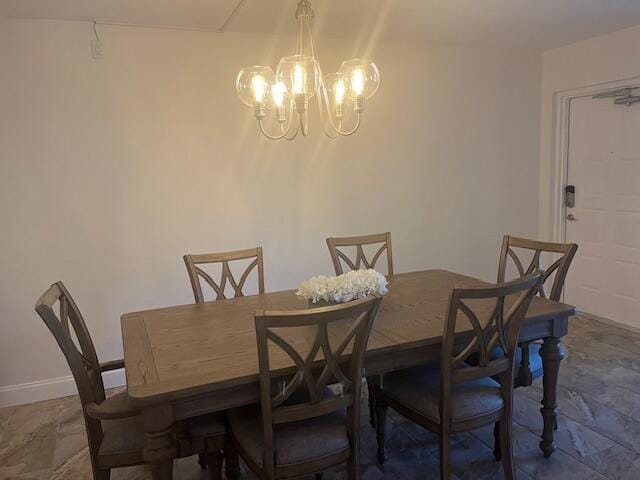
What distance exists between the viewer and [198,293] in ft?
8.57

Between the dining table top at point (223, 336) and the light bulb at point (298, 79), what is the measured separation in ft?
3.23

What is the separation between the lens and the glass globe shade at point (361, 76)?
230cm

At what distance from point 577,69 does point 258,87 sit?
3181 millimetres

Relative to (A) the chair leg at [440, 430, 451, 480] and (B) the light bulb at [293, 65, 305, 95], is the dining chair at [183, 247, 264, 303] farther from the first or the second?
(A) the chair leg at [440, 430, 451, 480]

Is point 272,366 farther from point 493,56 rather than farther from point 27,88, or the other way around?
point 493,56

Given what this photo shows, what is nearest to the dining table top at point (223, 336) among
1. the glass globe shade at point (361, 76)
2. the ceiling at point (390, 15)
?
the glass globe shade at point (361, 76)

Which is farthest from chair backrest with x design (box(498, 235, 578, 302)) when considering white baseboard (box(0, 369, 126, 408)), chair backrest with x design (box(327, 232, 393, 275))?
white baseboard (box(0, 369, 126, 408))

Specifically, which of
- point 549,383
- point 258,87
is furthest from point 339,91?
point 549,383

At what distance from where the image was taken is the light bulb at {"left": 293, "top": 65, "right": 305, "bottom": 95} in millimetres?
2164

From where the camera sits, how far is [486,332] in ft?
6.15

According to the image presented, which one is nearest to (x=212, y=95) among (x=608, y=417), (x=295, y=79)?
(x=295, y=79)

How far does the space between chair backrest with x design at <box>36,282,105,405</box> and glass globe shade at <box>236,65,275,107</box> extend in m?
1.15

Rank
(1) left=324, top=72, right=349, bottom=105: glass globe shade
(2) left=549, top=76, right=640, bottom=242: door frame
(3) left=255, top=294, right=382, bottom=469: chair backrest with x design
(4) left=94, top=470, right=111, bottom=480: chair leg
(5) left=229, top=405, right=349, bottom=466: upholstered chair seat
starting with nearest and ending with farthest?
(3) left=255, top=294, right=382, bottom=469: chair backrest with x design
(5) left=229, top=405, right=349, bottom=466: upholstered chair seat
(4) left=94, top=470, right=111, bottom=480: chair leg
(1) left=324, top=72, right=349, bottom=105: glass globe shade
(2) left=549, top=76, right=640, bottom=242: door frame

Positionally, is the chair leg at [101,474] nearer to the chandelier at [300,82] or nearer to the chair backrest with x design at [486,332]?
the chair backrest with x design at [486,332]
